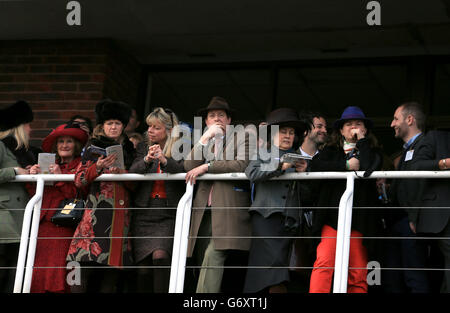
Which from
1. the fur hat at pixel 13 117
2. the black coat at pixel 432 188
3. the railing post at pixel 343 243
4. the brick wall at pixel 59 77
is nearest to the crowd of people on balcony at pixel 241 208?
the black coat at pixel 432 188

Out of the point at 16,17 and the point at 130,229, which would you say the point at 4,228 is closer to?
the point at 130,229

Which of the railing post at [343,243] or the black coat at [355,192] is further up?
the black coat at [355,192]

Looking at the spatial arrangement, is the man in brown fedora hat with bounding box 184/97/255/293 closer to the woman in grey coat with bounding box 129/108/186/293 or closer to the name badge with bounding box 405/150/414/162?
the woman in grey coat with bounding box 129/108/186/293

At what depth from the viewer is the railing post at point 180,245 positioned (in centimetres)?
619

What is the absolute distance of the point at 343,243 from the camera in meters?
5.92

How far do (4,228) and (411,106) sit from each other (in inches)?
129

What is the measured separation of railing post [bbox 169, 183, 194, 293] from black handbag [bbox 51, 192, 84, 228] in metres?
0.86

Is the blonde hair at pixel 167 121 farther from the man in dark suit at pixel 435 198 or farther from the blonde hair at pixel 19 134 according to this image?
the man in dark suit at pixel 435 198

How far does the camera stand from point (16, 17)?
345 inches

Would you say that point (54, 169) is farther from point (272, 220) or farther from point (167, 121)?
point (272, 220)

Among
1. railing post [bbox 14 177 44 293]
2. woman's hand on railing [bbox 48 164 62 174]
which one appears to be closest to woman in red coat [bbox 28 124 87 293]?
woman's hand on railing [bbox 48 164 62 174]

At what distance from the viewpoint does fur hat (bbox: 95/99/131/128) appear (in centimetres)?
701

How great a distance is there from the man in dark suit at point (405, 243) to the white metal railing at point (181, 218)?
0.37 m
